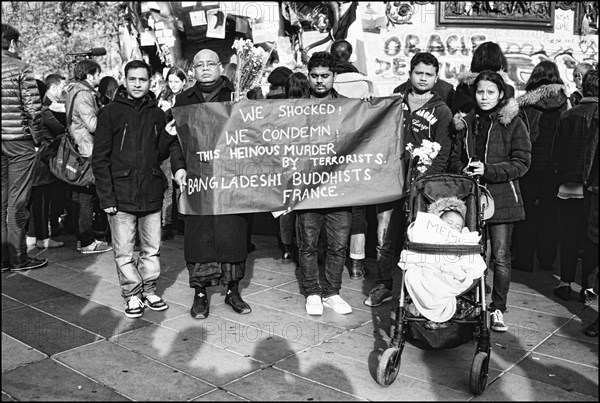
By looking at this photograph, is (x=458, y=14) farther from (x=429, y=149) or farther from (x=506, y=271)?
(x=506, y=271)

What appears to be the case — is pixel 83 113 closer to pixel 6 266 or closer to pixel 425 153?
pixel 6 266

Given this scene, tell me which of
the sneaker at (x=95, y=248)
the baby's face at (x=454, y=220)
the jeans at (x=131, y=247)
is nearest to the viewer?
the baby's face at (x=454, y=220)

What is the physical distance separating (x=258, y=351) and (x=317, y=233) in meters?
1.24

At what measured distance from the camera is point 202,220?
5262mm

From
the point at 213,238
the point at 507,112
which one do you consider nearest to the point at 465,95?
the point at 507,112

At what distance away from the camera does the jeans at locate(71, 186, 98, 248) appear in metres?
7.61

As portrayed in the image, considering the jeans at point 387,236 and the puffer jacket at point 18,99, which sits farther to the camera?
the puffer jacket at point 18,99

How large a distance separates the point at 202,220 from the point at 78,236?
9.93 feet

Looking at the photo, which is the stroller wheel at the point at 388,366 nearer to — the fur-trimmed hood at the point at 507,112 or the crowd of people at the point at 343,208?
the crowd of people at the point at 343,208

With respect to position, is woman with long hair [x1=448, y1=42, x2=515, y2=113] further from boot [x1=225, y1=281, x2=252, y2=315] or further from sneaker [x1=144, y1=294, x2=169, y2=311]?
sneaker [x1=144, y1=294, x2=169, y2=311]

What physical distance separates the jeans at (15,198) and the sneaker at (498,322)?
4.73 meters

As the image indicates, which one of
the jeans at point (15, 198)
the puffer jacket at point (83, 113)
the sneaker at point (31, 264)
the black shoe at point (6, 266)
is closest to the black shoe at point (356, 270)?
the puffer jacket at point (83, 113)

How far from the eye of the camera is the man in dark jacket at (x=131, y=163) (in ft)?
17.3

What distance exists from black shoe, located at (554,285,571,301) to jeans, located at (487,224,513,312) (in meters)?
0.97
